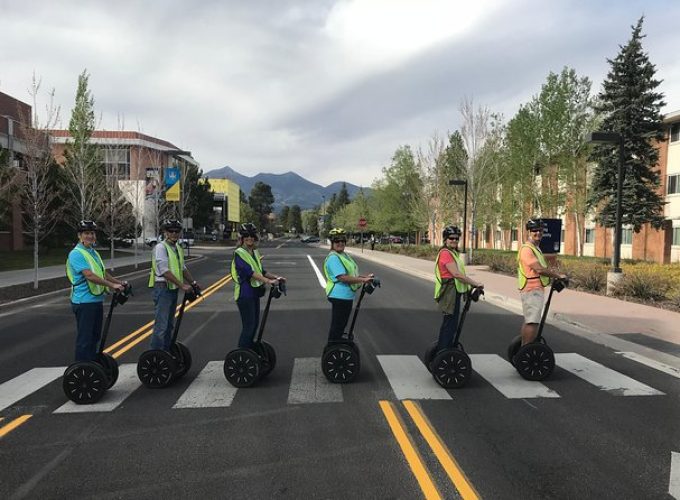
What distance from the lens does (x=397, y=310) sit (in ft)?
39.2

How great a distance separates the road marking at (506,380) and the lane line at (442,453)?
126cm

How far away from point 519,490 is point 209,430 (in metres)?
2.75

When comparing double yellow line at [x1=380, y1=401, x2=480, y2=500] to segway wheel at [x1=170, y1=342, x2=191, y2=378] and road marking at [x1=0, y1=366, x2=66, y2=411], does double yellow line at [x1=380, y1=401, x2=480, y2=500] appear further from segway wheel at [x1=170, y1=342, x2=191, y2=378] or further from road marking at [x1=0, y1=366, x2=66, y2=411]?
road marking at [x1=0, y1=366, x2=66, y2=411]

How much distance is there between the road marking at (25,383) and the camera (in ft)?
18.1

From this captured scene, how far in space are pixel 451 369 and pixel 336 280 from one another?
69.1 inches

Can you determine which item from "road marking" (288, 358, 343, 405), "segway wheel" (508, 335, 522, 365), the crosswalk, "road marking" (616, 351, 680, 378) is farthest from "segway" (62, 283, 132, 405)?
"road marking" (616, 351, 680, 378)

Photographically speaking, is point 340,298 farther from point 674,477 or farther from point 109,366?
point 674,477

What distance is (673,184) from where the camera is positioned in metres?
31.4

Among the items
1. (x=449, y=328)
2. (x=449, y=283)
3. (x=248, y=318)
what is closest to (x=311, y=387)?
(x=248, y=318)

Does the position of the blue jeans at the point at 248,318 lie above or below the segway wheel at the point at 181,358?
above

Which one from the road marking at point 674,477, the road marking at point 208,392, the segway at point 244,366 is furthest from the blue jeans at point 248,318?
the road marking at point 674,477

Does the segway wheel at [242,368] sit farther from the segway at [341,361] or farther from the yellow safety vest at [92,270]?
the yellow safety vest at [92,270]

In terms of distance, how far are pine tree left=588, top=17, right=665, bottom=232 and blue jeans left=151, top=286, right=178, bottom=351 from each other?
84.3 feet

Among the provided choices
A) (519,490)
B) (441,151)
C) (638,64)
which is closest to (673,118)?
(638,64)
